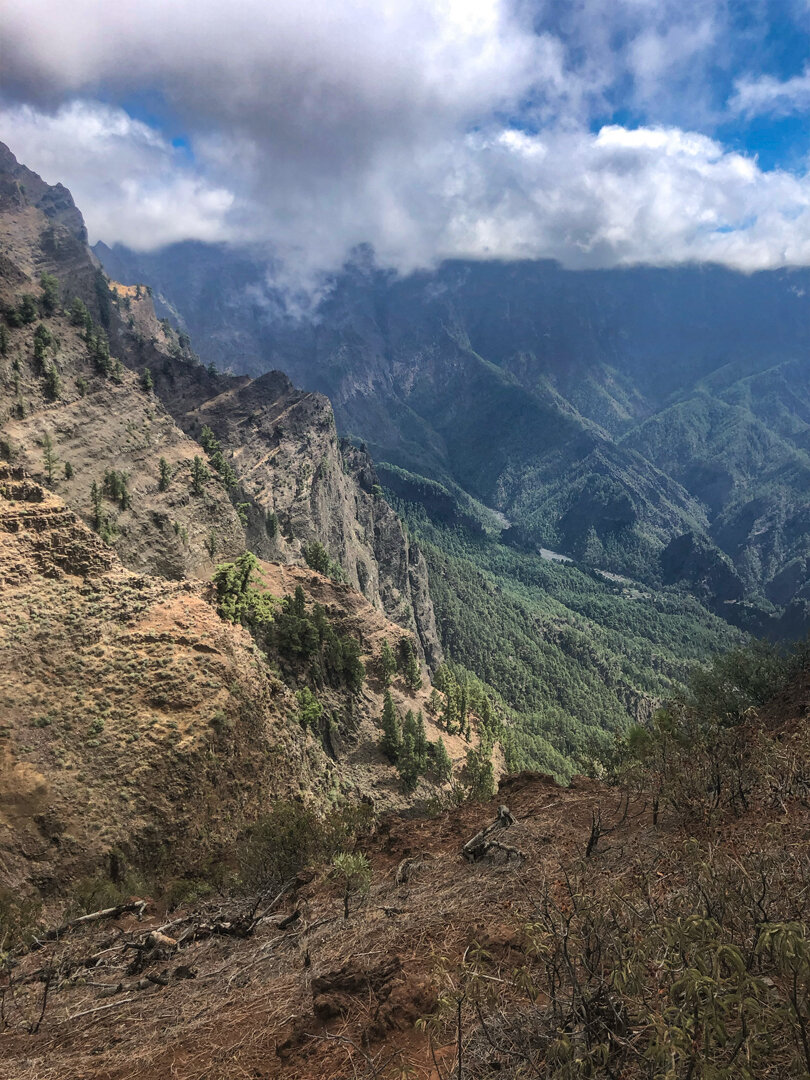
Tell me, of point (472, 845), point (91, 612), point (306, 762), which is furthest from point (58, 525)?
point (472, 845)

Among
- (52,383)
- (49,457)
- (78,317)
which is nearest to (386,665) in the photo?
(49,457)

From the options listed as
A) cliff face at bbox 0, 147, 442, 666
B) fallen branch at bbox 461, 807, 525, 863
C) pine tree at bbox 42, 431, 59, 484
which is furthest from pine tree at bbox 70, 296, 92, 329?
fallen branch at bbox 461, 807, 525, 863

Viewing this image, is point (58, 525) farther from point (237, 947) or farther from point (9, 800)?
point (237, 947)

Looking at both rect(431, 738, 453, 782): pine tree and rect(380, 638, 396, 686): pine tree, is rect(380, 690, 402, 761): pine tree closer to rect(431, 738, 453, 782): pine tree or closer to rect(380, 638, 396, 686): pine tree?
rect(431, 738, 453, 782): pine tree

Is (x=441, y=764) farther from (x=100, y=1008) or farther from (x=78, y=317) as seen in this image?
(x=78, y=317)

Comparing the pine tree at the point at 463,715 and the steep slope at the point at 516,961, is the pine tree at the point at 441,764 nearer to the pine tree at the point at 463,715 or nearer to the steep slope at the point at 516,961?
the pine tree at the point at 463,715

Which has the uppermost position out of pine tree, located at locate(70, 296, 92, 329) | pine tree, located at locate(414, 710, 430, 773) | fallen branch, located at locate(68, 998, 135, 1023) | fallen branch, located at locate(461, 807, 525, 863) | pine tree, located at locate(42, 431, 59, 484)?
pine tree, located at locate(70, 296, 92, 329)

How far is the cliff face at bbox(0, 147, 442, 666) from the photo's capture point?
55438 millimetres

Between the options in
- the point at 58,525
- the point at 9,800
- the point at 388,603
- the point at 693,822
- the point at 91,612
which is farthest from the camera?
the point at 388,603

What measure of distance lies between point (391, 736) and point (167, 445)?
151ft

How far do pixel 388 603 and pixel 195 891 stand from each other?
411 ft

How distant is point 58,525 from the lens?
33.3 meters

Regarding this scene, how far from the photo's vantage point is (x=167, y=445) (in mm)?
68062

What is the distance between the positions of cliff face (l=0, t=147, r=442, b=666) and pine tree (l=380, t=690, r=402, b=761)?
2565 cm
